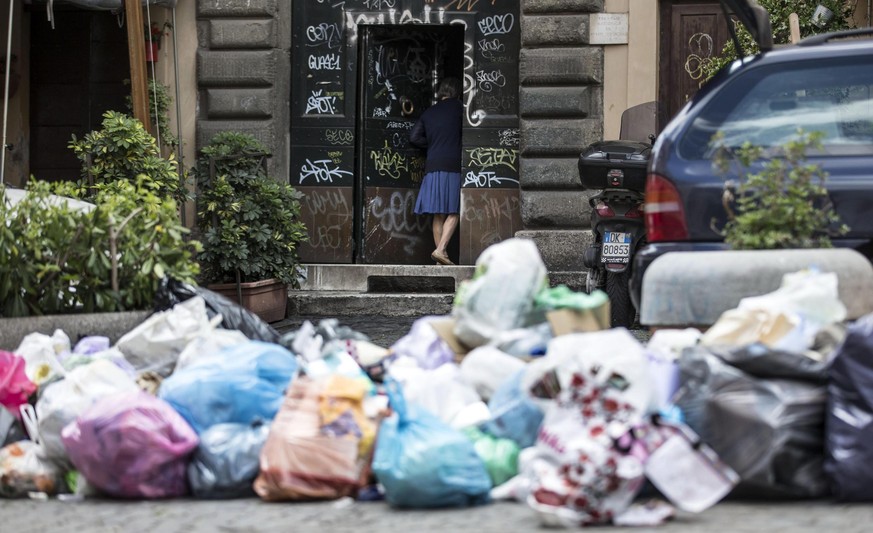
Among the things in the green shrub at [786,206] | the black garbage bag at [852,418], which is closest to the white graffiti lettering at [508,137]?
the green shrub at [786,206]

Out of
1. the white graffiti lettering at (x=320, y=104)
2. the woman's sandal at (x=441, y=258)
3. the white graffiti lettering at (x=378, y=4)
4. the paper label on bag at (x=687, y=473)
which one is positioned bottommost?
the paper label on bag at (x=687, y=473)

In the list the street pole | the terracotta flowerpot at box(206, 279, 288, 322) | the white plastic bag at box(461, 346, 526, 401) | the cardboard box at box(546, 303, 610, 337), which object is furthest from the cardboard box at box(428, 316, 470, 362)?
the street pole

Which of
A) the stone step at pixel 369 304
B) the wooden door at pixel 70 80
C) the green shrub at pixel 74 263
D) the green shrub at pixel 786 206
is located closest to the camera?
the green shrub at pixel 786 206

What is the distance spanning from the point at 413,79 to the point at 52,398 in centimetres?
877

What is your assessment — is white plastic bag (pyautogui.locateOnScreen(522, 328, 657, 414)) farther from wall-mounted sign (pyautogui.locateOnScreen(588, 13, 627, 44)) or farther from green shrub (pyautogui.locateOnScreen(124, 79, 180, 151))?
green shrub (pyautogui.locateOnScreen(124, 79, 180, 151))

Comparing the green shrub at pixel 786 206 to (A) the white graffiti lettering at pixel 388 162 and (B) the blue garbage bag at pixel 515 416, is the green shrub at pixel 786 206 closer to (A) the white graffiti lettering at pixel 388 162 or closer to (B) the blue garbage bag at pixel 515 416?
(B) the blue garbage bag at pixel 515 416

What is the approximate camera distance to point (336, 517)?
15.6 ft

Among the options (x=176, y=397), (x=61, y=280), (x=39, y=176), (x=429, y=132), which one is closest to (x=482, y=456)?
(x=176, y=397)

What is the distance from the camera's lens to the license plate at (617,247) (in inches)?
383

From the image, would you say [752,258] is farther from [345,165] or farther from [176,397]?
[345,165]

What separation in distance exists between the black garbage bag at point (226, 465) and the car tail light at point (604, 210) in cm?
496

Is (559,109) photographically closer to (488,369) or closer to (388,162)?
(388,162)

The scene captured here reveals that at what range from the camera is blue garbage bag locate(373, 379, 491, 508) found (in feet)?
15.7

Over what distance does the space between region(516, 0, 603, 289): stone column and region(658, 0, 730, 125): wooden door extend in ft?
2.44
